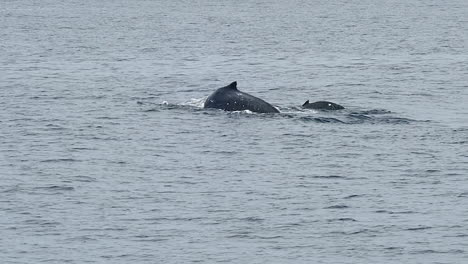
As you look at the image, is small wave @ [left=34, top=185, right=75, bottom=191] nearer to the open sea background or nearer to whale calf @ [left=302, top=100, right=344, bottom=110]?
the open sea background

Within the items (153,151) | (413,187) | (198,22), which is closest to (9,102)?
(153,151)

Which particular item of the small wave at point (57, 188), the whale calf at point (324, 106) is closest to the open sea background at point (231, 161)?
the small wave at point (57, 188)

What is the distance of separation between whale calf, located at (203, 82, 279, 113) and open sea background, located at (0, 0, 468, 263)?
0.43 metres

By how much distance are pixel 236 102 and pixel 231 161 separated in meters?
5.81

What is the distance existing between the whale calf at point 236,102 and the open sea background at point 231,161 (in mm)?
435

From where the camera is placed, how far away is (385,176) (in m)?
25.8

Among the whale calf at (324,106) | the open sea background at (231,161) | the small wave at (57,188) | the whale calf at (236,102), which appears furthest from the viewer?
the whale calf at (324,106)

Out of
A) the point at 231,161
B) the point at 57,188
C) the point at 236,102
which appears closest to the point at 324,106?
the point at 236,102

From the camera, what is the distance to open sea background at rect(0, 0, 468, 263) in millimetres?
20844

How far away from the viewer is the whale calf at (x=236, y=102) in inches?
1300

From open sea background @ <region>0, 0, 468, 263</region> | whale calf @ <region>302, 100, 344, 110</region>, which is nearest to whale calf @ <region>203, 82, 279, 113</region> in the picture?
open sea background @ <region>0, 0, 468, 263</region>

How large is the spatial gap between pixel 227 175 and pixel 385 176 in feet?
10.9

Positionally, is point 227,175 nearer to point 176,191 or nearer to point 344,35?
point 176,191

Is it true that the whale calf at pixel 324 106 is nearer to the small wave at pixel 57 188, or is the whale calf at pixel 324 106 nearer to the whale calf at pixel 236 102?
the whale calf at pixel 236 102
